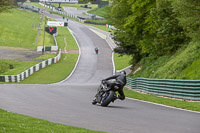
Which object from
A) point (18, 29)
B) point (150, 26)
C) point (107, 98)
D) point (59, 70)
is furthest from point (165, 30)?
point (18, 29)

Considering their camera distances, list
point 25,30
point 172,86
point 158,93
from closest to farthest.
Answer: point 172,86, point 158,93, point 25,30

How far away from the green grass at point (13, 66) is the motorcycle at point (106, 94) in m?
32.4

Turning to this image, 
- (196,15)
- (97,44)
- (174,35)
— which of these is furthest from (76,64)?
(196,15)

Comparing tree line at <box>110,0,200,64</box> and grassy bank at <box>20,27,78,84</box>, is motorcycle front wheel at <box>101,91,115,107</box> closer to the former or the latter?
tree line at <box>110,0,200,64</box>

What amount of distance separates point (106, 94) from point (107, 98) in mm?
272

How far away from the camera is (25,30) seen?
92250mm

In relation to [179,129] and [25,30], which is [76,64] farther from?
[179,129]

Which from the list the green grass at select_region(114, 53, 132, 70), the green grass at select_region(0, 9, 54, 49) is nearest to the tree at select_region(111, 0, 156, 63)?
the green grass at select_region(114, 53, 132, 70)

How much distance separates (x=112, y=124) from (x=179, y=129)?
1752 mm

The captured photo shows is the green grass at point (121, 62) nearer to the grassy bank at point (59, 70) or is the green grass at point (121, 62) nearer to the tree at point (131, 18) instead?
the grassy bank at point (59, 70)

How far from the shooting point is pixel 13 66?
5397 cm

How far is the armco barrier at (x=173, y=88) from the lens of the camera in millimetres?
18836

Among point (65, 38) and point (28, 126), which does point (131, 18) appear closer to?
point (28, 126)

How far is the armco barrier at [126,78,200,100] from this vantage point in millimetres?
18836
